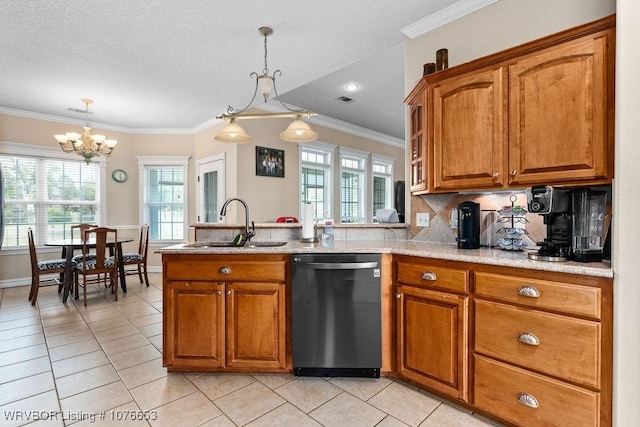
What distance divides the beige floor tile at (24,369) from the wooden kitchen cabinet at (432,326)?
→ 2.59m

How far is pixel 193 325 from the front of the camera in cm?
220

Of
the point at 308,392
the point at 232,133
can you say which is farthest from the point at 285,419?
the point at 232,133

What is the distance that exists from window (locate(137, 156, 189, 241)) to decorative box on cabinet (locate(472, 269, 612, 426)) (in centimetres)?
554

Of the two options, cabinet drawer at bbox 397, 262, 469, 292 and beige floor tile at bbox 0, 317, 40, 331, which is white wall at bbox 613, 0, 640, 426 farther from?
beige floor tile at bbox 0, 317, 40, 331

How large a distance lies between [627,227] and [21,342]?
14.2 feet

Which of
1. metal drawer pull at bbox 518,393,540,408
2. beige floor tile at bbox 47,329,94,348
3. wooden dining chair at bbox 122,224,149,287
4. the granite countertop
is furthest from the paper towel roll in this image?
wooden dining chair at bbox 122,224,149,287

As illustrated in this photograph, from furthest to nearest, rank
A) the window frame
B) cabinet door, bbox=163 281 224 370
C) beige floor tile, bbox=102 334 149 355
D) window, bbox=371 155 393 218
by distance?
window, bbox=371 155 393 218 < the window frame < beige floor tile, bbox=102 334 149 355 < cabinet door, bbox=163 281 224 370

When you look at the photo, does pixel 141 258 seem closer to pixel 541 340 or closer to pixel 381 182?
pixel 541 340

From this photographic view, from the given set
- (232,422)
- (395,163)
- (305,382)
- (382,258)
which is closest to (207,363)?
(232,422)

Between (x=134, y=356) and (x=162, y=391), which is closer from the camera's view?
(x=162, y=391)

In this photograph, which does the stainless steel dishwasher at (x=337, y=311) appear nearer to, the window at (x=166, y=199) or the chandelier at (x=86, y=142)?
the chandelier at (x=86, y=142)

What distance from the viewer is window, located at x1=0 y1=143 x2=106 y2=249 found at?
15.7 feet

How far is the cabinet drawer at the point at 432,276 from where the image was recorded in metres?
1.81

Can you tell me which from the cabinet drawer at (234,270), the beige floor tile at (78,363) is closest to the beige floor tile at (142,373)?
the beige floor tile at (78,363)
